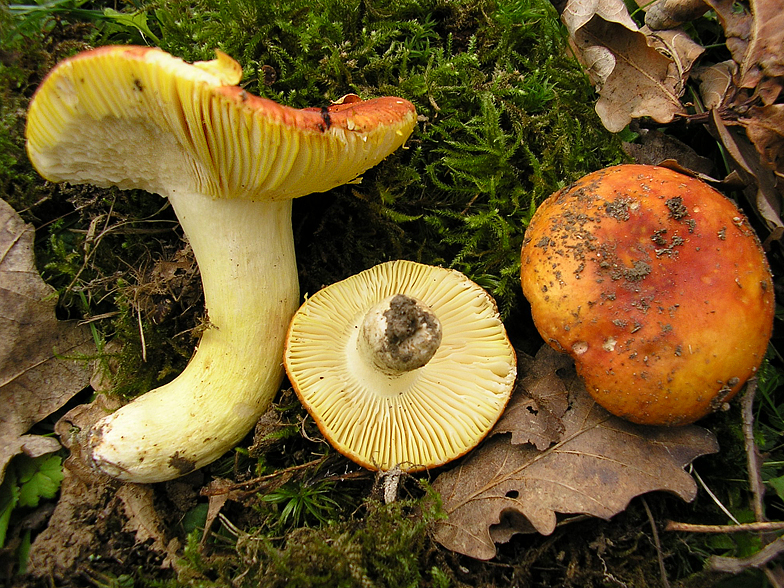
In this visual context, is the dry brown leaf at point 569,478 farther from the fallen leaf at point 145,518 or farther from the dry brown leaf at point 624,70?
the dry brown leaf at point 624,70

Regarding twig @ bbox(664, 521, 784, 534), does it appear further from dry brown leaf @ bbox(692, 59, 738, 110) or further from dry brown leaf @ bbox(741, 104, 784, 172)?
dry brown leaf @ bbox(692, 59, 738, 110)

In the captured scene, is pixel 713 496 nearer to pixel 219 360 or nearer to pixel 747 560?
pixel 747 560

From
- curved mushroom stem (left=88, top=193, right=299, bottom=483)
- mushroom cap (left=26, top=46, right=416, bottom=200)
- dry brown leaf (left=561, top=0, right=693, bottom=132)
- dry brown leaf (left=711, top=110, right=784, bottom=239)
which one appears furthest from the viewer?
dry brown leaf (left=561, top=0, right=693, bottom=132)

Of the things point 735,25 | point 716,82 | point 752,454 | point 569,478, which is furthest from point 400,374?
point 735,25

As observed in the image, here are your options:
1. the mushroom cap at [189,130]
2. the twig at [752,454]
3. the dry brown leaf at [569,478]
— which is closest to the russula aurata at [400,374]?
the dry brown leaf at [569,478]

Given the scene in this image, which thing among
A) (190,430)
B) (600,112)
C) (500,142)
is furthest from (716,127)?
(190,430)

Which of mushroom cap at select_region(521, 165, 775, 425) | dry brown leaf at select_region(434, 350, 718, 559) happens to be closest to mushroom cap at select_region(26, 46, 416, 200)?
mushroom cap at select_region(521, 165, 775, 425)
